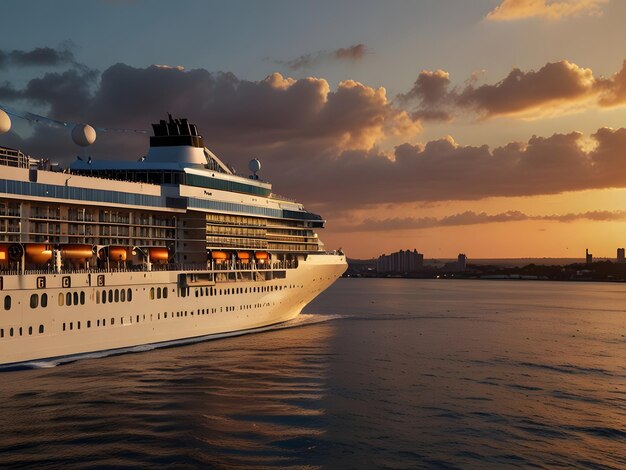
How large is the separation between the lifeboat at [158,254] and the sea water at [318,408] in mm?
9136

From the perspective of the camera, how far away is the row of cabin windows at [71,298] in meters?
44.8

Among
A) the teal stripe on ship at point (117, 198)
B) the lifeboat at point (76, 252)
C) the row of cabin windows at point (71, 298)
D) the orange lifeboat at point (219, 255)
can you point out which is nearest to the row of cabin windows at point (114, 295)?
the row of cabin windows at point (71, 298)

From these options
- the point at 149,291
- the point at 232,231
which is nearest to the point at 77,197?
the point at 149,291

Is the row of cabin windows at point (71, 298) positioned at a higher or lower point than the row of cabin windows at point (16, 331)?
higher

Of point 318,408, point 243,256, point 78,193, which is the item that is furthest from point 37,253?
point 318,408

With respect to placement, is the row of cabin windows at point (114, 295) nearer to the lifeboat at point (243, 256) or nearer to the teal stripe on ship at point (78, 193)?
the teal stripe on ship at point (78, 193)

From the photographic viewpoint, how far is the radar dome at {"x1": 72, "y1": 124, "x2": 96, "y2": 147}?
59281mm

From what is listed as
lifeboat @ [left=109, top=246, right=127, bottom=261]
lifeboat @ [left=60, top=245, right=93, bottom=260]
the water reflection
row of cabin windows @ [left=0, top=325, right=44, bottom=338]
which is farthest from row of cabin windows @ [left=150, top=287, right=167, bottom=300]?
row of cabin windows @ [left=0, top=325, right=44, bottom=338]

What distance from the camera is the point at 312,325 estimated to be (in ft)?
255

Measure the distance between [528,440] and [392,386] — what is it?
11890mm

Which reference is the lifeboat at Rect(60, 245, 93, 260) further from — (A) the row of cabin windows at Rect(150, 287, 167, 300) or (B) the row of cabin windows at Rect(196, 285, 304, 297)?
(B) the row of cabin windows at Rect(196, 285, 304, 297)

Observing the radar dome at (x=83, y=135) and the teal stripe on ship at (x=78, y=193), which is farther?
the radar dome at (x=83, y=135)

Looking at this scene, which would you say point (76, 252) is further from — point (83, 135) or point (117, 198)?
point (83, 135)

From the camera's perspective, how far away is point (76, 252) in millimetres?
49812
